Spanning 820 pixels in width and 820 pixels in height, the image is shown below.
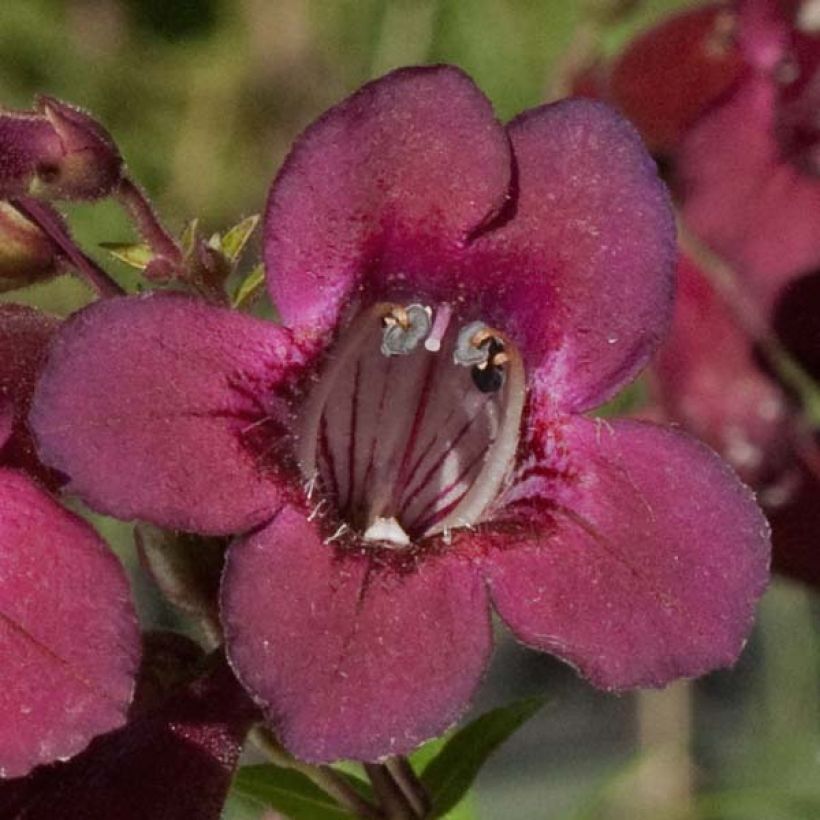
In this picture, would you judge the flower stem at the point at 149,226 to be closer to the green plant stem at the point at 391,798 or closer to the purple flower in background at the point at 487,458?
the purple flower in background at the point at 487,458

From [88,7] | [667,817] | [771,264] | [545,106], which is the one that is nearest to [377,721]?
[545,106]

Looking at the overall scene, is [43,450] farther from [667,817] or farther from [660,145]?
[667,817]

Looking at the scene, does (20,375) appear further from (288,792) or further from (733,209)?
(733,209)

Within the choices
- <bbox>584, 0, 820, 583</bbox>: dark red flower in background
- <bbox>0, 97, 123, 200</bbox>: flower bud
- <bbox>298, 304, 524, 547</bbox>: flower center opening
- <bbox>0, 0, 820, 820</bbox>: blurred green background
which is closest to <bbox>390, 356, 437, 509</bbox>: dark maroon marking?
<bbox>298, 304, 524, 547</bbox>: flower center opening

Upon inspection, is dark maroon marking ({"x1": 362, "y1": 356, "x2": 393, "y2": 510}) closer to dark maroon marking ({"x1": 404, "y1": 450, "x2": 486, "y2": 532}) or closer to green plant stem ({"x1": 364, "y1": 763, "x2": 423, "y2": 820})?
dark maroon marking ({"x1": 404, "y1": 450, "x2": 486, "y2": 532})

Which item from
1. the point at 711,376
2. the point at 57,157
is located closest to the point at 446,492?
the point at 57,157

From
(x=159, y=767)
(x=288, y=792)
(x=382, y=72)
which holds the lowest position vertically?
(x=382, y=72)

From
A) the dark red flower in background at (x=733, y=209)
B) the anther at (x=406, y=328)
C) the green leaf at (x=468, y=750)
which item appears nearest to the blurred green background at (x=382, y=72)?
the dark red flower in background at (x=733, y=209)
